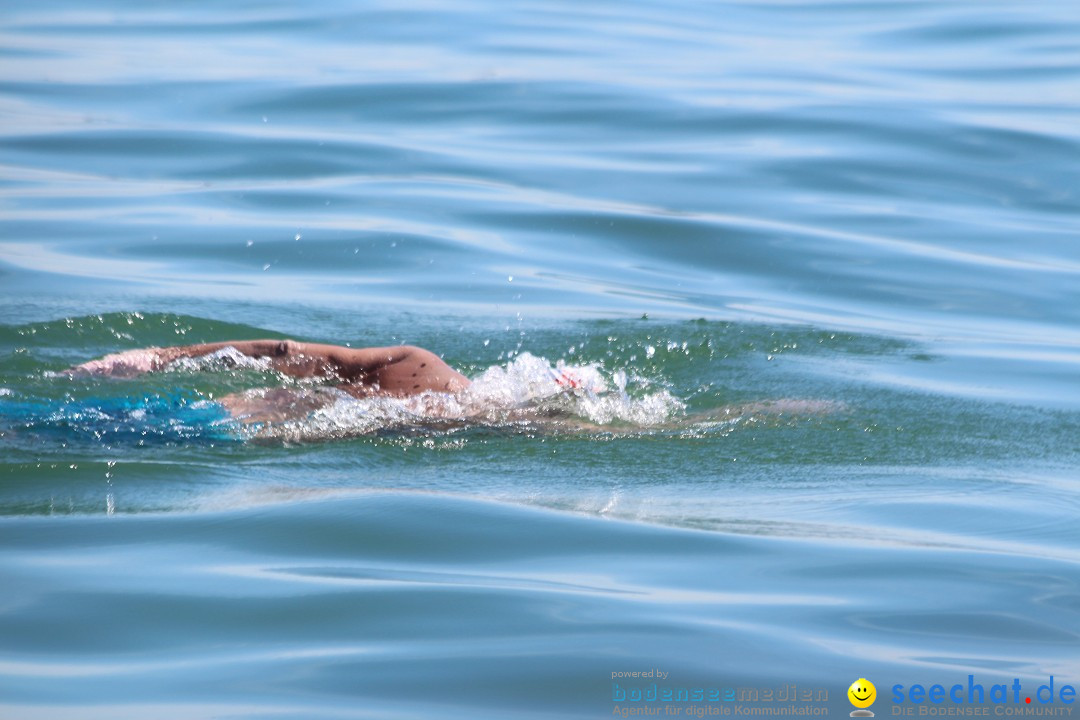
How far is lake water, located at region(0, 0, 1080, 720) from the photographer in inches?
205

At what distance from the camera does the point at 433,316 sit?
10766mm

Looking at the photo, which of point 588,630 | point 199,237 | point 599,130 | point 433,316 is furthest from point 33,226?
point 588,630

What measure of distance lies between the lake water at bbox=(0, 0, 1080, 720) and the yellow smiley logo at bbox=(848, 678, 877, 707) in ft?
0.18

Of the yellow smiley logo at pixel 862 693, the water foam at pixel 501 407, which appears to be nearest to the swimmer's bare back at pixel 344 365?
the water foam at pixel 501 407

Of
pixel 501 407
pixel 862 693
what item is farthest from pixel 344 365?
pixel 862 693

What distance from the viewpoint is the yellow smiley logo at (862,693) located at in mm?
4836

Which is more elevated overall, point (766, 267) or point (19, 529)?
point (766, 267)

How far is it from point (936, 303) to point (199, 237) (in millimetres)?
6168

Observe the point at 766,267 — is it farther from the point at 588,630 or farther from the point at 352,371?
the point at 588,630

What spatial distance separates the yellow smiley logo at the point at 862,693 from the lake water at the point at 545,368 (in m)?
0.06

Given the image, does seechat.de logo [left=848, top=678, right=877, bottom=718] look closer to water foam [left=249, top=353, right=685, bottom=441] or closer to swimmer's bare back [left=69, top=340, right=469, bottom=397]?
water foam [left=249, top=353, right=685, bottom=441]

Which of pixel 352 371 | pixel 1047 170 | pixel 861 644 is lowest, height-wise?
pixel 861 644

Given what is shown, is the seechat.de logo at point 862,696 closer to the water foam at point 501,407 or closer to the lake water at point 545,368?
the lake water at point 545,368

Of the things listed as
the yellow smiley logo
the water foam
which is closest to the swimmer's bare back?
the water foam
